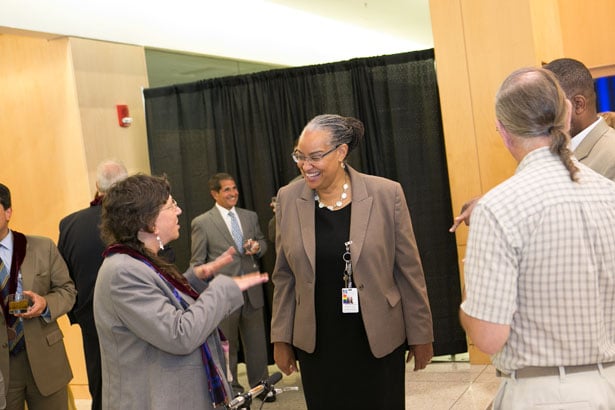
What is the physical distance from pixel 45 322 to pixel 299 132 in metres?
2.87

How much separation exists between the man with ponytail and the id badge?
1316mm

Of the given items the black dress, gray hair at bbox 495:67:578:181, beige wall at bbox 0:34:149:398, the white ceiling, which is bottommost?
the black dress

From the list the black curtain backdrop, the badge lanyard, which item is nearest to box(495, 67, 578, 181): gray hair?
the badge lanyard

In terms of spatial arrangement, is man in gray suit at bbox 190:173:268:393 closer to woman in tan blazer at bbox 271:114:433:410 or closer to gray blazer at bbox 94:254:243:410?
woman in tan blazer at bbox 271:114:433:410

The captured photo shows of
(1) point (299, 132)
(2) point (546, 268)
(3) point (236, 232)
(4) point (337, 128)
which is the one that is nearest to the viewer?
(2) point (546, 268)

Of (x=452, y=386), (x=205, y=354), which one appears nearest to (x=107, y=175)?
(x=205, y=354)

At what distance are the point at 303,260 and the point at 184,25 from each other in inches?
198

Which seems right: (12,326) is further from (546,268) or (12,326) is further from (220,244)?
(546,268)

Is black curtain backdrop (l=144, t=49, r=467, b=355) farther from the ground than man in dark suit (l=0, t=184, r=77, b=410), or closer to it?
farther from the ground

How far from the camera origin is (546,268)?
71.1 inches

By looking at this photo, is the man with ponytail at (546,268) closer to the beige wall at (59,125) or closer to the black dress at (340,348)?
the black dress at (340,348)

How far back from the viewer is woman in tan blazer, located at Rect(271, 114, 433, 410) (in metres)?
3.19

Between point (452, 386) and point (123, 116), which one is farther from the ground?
point (123, 116)

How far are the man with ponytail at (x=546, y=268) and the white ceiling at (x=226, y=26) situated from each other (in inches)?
195
